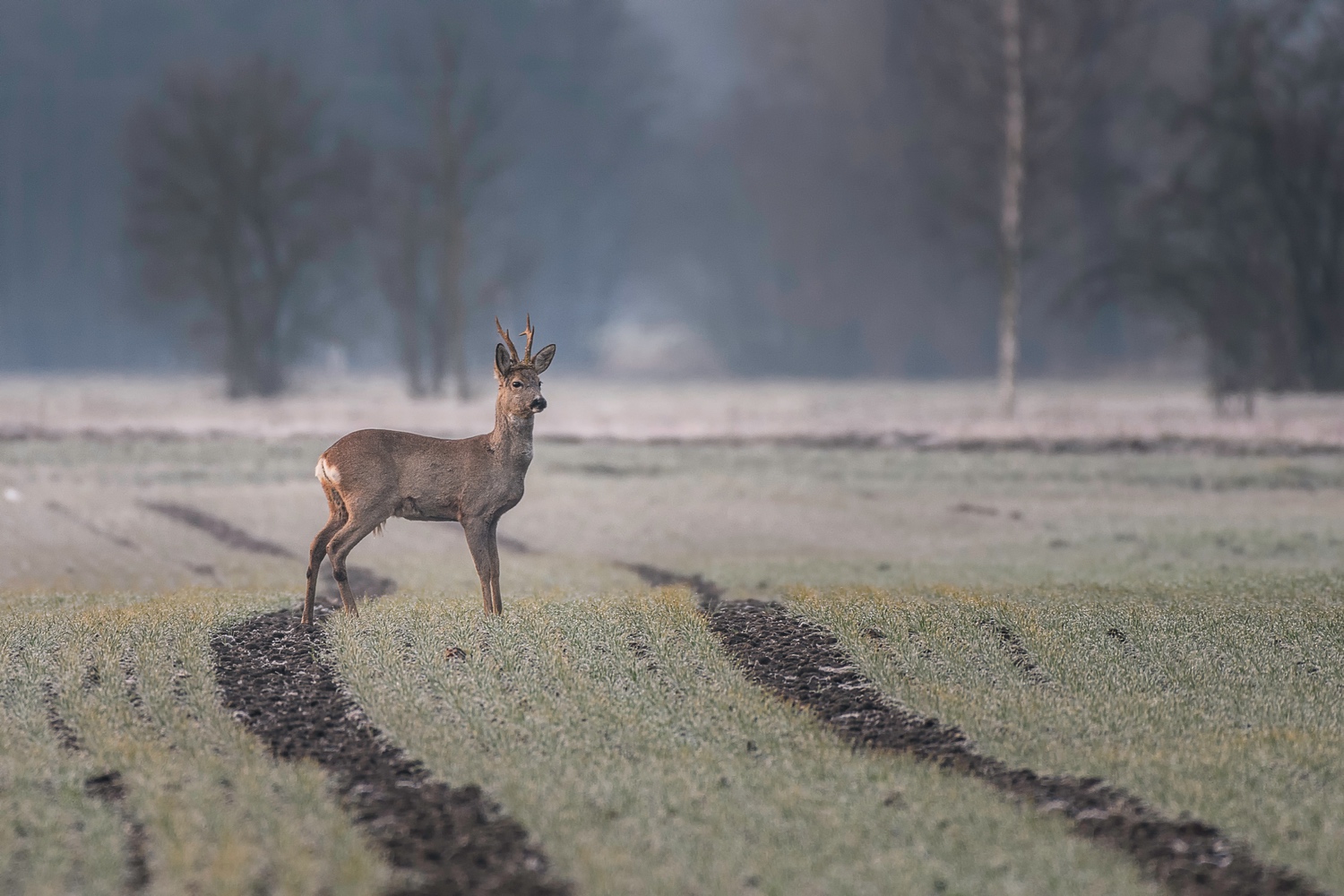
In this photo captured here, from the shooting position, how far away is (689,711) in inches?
288

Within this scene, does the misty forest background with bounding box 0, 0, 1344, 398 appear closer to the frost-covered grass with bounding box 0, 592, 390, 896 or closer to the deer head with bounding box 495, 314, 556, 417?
the deer head with bounding box 495, 314, 556, 417

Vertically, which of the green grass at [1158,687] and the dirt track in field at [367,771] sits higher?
the green grass at [1158,687]

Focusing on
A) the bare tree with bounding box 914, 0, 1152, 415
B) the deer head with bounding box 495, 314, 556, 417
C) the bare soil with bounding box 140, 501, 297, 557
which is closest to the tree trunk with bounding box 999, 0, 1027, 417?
the bare tree with bounding box 914, 0, 1152, 415

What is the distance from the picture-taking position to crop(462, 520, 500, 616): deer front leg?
8.72m

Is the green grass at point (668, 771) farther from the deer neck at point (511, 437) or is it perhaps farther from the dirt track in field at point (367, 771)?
the deer neck at point (511, 437)

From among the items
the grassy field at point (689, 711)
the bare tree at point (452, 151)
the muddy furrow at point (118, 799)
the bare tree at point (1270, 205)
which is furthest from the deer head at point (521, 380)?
the bare tree at point (452, 151)

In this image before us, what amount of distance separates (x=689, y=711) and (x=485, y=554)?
2067mm

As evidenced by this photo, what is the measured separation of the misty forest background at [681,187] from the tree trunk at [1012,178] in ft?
0.27

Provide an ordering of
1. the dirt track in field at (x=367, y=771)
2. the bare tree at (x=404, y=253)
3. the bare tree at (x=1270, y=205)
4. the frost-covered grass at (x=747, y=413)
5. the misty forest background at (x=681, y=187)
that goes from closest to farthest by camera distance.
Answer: the dirt track in field at (x=367, y=771)
the frost-covered grass at (x=747, y=413)
the bare tree at (x=1270, y=205)
the misty forest background at (x=681, y=187)
the bare tree at (x=404, y=253)

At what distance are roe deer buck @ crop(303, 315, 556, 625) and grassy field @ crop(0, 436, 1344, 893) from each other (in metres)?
0.65

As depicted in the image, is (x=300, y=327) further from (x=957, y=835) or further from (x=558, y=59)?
(x=957, y=835)

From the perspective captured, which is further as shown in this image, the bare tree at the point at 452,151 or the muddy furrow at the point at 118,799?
the bare tree at the point at 452,151

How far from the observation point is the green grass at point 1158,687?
6000 millimetres

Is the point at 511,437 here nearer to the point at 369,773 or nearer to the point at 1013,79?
the point at 369,773
